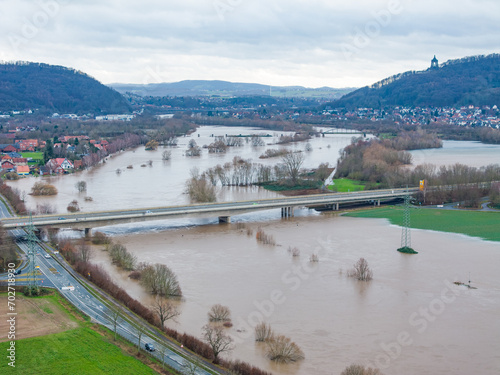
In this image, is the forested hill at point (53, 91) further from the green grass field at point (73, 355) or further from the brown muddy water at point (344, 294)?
the green grass field at point (73, 355)

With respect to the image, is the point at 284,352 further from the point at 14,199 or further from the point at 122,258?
the point at 14,199

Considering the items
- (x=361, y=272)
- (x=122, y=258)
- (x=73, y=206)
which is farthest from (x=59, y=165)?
(x=361, y=272)

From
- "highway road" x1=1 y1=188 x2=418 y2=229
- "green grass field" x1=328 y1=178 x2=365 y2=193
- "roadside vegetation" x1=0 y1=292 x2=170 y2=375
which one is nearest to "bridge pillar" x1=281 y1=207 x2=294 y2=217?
"highway road" x1=1 y1=188 x2=418 y2=229

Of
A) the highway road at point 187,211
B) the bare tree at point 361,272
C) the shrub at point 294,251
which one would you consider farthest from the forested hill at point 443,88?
the bare tree at point 361,272

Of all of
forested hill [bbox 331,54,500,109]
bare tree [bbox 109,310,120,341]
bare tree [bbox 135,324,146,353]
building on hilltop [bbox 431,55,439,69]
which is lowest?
bare tree [bbox 135,324,146,353]

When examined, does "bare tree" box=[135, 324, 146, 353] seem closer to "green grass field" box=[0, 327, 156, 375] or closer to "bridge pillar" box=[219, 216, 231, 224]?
"green grass field" box=[0, 327, 156, 375]

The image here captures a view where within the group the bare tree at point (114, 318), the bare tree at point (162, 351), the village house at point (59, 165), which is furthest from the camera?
the village house at point (59, 165)
